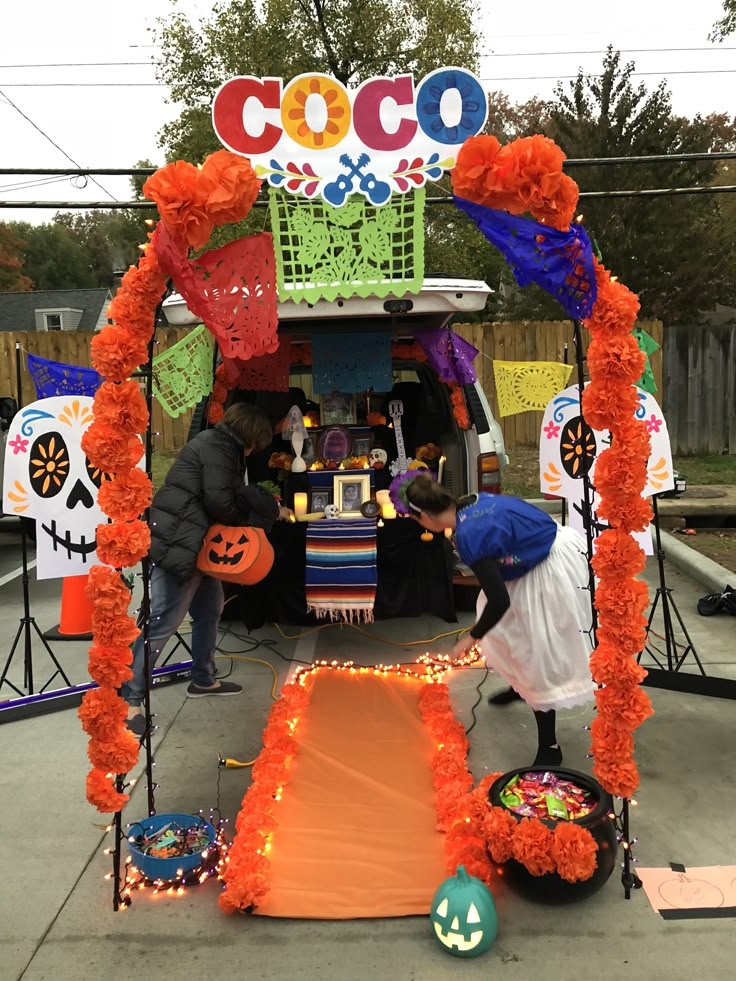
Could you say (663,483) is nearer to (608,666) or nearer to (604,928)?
(608,666)

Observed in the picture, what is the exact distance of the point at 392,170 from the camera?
3088 millimetres

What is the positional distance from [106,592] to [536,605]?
187 centimetres

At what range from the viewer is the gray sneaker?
4809 millimetres

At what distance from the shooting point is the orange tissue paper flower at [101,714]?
2951 mm

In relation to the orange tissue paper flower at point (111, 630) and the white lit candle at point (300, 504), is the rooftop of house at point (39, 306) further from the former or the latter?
the orange tissue paper flower at point (111, 630)

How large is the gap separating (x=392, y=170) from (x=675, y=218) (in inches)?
675

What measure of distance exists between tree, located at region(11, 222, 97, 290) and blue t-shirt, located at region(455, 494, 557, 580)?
49548 millimetres

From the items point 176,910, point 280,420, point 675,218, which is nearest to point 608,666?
point 176,910

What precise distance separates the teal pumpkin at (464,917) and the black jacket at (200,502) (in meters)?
2.18

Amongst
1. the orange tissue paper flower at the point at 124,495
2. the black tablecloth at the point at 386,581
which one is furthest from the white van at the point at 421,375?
the orange tissue paper flower at the point at 124,495

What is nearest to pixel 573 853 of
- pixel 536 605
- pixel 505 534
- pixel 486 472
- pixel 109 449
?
pixel 536 605

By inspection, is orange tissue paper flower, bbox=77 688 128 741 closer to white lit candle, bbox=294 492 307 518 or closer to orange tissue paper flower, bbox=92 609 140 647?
orange tissue paper flower, bbox=92 609 140 647

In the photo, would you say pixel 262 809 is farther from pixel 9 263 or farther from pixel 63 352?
pixel 9 263

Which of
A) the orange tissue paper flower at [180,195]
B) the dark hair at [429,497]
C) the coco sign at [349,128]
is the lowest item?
the dark hair at [429,497]
